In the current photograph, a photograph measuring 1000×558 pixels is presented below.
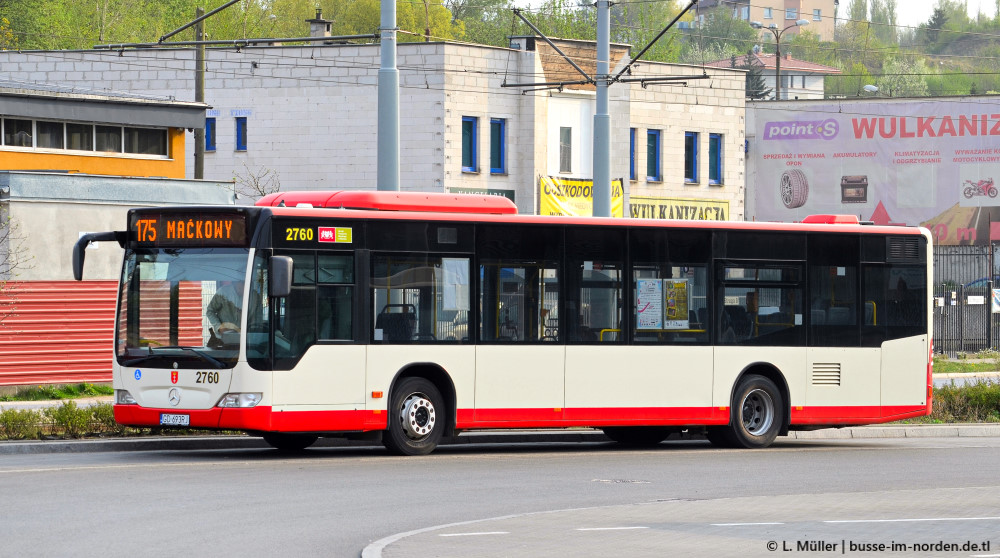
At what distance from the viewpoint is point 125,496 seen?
13219 mm

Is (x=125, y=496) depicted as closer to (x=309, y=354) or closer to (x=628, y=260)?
(x=309, y=354)

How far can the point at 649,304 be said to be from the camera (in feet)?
62.2

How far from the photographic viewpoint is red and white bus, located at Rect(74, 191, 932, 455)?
54.1 ft

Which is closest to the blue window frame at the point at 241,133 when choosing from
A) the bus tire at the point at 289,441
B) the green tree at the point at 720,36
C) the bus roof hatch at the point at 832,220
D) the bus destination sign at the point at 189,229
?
the bus roof hatch at the point at 832,220

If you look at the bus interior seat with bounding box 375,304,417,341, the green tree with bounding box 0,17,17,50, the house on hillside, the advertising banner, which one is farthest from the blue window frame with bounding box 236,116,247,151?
the house on hillside

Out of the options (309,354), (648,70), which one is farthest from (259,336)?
A: (648,70)

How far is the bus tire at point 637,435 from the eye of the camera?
2030 centimetres

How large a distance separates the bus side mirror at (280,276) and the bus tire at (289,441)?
93.5 inches

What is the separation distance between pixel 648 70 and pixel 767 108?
12.3m

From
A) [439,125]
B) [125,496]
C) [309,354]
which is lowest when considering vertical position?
[125,496]

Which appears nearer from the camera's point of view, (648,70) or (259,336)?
(259,336)

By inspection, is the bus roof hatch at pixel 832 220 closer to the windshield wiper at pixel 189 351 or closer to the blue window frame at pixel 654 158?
the windshield wiper at pixel 189 351

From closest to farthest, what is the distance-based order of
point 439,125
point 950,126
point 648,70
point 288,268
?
point 288,268
point 439,125
point 648,70
point 950,126

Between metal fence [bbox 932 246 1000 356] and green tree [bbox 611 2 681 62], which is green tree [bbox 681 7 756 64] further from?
metal fence [bbox 932 246 1000 356]
